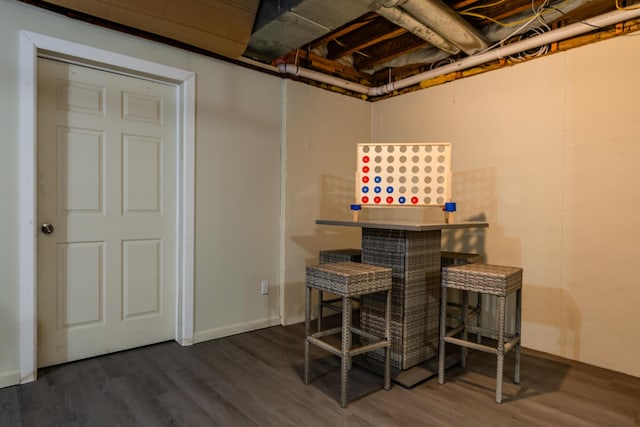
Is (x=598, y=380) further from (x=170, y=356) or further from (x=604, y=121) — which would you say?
(x=170, y=356)

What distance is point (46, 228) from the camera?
2.43 m

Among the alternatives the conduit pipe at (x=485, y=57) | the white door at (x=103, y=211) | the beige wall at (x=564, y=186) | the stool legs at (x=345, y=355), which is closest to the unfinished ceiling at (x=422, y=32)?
the conduit pipe at (x=485, y=57)

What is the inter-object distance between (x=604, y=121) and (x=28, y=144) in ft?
12.3

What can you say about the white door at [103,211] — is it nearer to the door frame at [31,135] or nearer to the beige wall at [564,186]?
the door frame at [31,135]

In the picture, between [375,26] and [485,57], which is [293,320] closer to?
[375,26]

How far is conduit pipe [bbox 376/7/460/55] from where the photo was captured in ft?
8.04

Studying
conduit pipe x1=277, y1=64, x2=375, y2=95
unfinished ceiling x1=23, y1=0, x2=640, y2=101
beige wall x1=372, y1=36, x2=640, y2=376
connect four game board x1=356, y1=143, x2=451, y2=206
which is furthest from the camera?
conduit pipe x1=277, y1=64, x2=375, y2=95

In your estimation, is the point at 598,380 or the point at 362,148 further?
the point at 362,148

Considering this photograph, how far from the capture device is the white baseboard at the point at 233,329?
9.79 ft

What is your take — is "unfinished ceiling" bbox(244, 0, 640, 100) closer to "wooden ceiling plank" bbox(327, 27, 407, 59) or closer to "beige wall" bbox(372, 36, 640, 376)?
"wooden ceiling plank" bbox(327, 27, 407, 59)

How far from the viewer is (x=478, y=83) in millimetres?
3244

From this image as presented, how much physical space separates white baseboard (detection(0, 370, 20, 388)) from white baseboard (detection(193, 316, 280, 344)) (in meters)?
1.08

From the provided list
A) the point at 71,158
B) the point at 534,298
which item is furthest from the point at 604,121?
the point at 71,158

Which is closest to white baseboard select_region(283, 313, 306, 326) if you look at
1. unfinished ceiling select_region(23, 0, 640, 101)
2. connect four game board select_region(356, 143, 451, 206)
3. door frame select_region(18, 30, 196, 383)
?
connect four game board select_region(356, 143, 451, 206)
